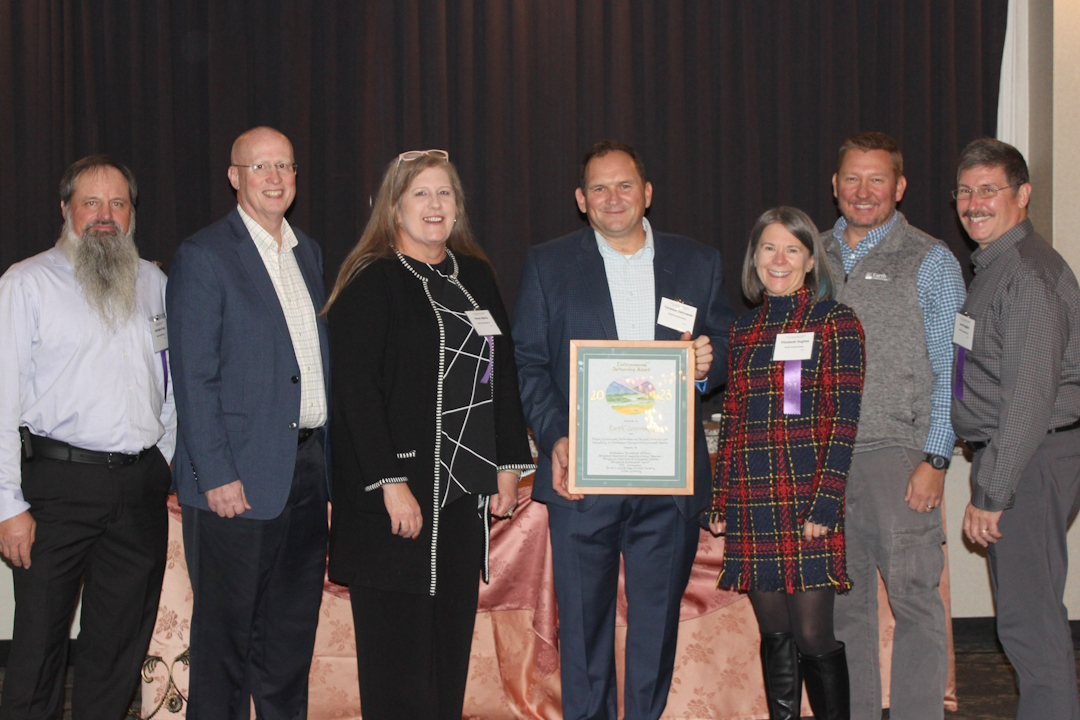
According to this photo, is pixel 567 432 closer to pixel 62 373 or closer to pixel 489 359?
pixel 489 359

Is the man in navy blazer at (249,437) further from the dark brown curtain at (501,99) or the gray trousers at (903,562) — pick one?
the gray trousers at (903,562)

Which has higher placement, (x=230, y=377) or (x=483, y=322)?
A: (x=483, y=322)

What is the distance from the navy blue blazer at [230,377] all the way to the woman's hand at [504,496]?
→ 638 mm

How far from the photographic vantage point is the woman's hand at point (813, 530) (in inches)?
101

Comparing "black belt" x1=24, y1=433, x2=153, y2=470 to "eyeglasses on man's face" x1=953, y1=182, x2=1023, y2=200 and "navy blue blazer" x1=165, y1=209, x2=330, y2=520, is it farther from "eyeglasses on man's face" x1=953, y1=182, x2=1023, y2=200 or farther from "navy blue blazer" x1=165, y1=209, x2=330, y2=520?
"eyeglasses on man's face" x1=953, y1=182, x2=1023, y2=200

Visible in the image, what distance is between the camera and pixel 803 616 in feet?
8.54

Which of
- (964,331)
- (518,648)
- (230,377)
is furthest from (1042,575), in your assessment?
(230,377)

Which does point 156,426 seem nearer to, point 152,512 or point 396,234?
point 152,512

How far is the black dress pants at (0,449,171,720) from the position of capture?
2.73 m

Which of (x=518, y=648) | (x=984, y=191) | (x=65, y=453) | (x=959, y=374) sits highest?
(x=984, y=191)

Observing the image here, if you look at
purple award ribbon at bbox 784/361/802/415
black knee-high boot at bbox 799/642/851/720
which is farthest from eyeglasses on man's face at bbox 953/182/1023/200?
black knee-high boot at bbox 799/642/851/720

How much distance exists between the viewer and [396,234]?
2551 millimetres

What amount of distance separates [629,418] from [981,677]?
241cm

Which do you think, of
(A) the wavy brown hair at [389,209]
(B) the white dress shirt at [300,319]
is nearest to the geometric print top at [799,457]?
(A) the wavy brown hair at [389,209]
